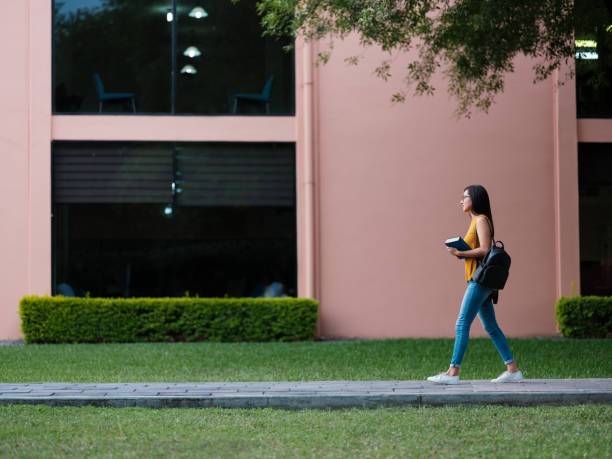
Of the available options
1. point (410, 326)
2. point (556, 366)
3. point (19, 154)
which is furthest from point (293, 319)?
point (19, 154)

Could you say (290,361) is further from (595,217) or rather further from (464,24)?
(595,217)

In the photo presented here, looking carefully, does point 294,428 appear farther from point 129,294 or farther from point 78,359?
point 129,294

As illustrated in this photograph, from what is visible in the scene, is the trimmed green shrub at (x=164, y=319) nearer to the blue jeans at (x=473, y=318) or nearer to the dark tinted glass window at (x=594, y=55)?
the blue jeans at (x=473, y=318)

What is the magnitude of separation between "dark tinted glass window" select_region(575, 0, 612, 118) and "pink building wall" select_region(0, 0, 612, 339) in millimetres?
355

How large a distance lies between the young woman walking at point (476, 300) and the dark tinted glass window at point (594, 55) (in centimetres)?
396

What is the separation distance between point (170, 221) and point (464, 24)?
5.78m

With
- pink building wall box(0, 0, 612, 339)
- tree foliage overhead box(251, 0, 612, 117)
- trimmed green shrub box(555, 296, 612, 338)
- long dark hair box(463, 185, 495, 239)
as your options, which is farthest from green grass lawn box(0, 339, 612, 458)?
tree foliage overhead box(251, 0, 612, 117)

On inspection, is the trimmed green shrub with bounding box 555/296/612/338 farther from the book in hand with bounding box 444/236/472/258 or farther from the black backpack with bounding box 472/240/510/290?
the book in hand with bounding box 444/236/472/258

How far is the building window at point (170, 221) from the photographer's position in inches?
489

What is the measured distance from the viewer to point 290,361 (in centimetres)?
920

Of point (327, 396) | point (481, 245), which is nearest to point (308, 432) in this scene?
point (327, 396)

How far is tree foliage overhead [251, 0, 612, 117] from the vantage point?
31.0 feet

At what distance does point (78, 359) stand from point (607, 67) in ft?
32.5

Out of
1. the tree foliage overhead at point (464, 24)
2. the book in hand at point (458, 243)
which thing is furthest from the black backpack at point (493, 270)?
the tree foliage overhead at point (464, 24)
